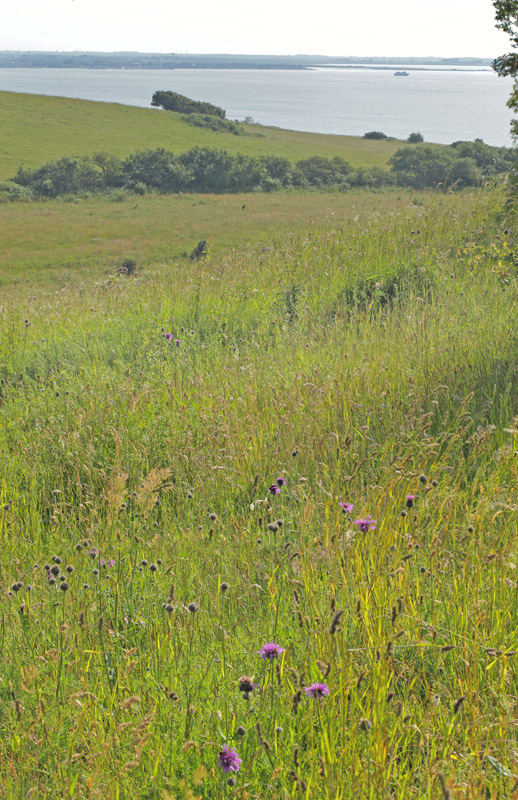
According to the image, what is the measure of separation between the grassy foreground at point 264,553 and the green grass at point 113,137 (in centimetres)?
5555

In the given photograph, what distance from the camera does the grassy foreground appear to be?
1.75 m

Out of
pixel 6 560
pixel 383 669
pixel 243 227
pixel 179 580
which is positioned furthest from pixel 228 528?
pixel 243 227

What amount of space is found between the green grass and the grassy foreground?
182 feet

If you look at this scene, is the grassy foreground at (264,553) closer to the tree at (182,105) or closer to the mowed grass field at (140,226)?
the mowed grass field at (140,226)

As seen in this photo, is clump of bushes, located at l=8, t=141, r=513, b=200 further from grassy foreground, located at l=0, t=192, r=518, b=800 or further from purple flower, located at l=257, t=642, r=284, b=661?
purple flower, located at l=257, t=642, r=284, b=661

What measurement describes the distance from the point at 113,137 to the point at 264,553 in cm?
7268

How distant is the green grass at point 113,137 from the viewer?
199 ft

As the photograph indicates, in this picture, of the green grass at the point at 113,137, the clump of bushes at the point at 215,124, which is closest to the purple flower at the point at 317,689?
the green grass at the point at 113,137

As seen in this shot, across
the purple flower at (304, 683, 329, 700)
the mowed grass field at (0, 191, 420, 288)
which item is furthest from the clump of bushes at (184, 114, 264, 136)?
the purple flower at (304, 683, 329, 700)

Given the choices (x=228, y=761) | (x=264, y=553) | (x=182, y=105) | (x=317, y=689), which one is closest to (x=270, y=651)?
(x=317, y=689)

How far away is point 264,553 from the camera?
2986mm

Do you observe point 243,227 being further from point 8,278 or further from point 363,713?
point 363,713

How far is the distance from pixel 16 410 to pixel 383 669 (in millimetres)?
4422

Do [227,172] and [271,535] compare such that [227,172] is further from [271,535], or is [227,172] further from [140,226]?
[271,535]
